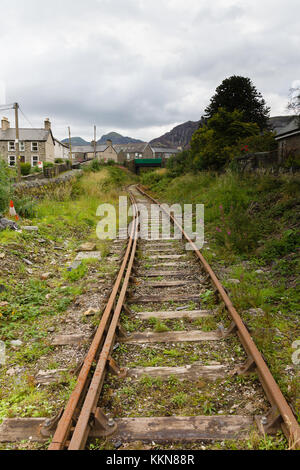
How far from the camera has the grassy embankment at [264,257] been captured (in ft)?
10.1

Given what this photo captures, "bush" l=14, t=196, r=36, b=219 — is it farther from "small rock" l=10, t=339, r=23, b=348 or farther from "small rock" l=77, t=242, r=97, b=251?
"small rock" l=10, t=339, r=23, b=348

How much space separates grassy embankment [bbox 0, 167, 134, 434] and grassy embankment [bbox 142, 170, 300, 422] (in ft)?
6.05

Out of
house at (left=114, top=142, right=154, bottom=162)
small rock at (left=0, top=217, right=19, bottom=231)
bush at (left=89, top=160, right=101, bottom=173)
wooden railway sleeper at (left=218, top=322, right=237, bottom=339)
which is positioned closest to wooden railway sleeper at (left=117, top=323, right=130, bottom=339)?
wooden railway sleeper at (left=218, top=322, right=237, bottom=339)

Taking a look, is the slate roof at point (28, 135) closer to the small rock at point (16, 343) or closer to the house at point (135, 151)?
the house at point (135, 151)

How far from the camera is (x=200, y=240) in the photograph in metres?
7.43

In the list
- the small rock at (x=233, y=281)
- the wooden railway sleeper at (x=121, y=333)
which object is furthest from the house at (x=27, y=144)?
the wooden railway sleeper at (x=121, y=333)

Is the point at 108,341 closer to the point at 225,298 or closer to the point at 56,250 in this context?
the point at 225,298

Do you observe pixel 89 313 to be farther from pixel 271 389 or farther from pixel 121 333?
pixel 271 389

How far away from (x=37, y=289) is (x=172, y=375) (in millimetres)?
2797

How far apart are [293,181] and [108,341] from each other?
21.9 ft

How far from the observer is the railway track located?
6.72 ft

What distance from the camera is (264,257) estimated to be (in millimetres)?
5820

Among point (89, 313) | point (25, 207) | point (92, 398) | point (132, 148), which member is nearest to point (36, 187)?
point (25, 207)
